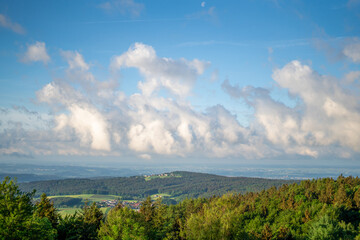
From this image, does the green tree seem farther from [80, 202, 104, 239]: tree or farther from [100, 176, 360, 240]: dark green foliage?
[80, 202, 104, 239]: tree

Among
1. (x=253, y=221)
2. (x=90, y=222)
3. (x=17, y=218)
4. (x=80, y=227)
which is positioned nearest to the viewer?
(x=17, y=218)

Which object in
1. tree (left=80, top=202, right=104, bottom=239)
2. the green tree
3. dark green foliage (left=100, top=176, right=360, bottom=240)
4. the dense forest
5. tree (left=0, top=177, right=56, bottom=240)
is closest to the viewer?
tree (left=0, top=177, right=56, bottom=240)

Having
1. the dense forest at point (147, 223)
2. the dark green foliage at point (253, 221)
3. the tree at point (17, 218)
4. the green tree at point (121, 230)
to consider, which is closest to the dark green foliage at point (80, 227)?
the dense forest at point (147, 223)

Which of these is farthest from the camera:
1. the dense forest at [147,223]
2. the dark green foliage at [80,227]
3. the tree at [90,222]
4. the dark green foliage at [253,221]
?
the tree at [90,222]

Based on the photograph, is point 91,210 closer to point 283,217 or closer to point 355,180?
point 283,217

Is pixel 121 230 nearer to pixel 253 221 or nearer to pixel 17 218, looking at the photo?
pixel 17 218

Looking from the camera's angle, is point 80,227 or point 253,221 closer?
point 80,227

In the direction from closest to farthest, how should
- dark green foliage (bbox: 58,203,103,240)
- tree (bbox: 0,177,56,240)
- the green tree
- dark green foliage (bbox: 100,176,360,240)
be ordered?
tree (bbox: 0,177,56,240), dark green foliage (bbox: 100,176,360,240), the green tree, dark green foliage (bbox: 58,203,103,240)

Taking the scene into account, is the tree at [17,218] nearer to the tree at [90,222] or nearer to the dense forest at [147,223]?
the dense forest at [147,223]

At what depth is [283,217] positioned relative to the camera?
8600 centimetres

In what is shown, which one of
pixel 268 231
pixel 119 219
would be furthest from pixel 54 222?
pixel 268 231

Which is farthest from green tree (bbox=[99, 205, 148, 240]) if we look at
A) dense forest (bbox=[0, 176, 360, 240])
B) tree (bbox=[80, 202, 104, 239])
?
tree (bbox=[80, 202, 104, 239])

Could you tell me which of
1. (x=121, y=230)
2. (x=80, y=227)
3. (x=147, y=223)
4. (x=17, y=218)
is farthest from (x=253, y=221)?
(x=17, y=218)

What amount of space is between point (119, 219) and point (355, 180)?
14047cm
